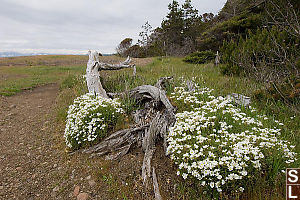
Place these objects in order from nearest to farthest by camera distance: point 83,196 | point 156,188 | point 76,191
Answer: point 156,188
point 83,196
point 76,191

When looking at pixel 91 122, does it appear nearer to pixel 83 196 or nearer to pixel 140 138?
pixel 140 138

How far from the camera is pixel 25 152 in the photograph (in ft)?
12.5

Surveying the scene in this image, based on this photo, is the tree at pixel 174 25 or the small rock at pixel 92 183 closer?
the small rock at pixel 92 183

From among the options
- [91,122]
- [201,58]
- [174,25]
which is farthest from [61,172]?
[174,25]

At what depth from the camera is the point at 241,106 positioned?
3.64 m

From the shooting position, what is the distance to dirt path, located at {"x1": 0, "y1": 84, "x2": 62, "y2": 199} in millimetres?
2812

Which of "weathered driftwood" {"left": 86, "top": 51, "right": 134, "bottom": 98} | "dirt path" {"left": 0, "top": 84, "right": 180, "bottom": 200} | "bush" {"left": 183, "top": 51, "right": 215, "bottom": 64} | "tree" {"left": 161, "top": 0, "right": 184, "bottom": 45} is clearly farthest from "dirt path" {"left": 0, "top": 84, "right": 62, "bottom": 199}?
"tree" {"left": 161, "top": 0, "right": 184, "bottom": 45}

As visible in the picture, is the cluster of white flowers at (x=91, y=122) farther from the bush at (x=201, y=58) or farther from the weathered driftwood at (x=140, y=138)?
the bush at (x=201, y=58)

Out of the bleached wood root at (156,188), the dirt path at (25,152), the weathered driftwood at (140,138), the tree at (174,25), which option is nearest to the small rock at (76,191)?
the dirt path at (25,152)

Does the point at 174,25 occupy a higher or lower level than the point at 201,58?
higher

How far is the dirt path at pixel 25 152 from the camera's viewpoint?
2812 millimetres

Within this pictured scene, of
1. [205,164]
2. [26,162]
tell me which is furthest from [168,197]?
[26,162]

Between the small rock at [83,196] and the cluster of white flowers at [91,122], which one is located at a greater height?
the cluster of white flowers at [91,122]

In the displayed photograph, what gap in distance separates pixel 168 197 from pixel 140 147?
3.86 feet
